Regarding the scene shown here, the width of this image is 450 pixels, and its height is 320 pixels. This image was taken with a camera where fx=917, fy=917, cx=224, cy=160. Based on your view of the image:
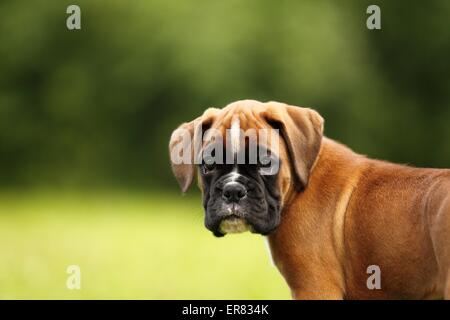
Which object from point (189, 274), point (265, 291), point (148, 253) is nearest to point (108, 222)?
point (148, 253)

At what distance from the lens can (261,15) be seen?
22.2m

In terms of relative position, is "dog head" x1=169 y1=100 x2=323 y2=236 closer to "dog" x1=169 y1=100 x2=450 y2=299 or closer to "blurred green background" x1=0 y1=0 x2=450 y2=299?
"dog" x1=169 y1=100 x2=450 y2=299

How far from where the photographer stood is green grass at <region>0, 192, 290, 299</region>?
8.81 metres

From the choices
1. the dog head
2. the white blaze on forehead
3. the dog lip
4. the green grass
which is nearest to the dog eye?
the dog head

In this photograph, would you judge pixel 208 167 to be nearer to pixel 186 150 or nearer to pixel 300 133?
pixel 186 150

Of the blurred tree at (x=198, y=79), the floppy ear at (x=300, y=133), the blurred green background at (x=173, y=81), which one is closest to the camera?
the floppy ear at (x=300, y=133)

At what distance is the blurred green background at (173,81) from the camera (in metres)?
20.8

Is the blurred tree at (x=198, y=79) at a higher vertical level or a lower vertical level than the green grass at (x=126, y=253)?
higher

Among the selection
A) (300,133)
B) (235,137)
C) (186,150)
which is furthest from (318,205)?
(186,150)

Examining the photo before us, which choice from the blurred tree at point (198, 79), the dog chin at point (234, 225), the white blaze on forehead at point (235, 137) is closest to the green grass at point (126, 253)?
the dog chin at point (234, 225)

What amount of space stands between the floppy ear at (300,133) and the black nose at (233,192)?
17.0 inches

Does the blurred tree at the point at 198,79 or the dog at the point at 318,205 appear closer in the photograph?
the dog at the point at 318,205

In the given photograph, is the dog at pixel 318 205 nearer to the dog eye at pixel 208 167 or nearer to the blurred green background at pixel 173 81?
the dog eye at pixel 208 167

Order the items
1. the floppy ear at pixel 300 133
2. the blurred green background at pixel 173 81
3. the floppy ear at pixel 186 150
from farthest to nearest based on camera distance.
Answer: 1. the blurred green background at pixel 173 81
2. the floppy ear at pixel 186 150
3. the floppy ear at pixel 300 133
